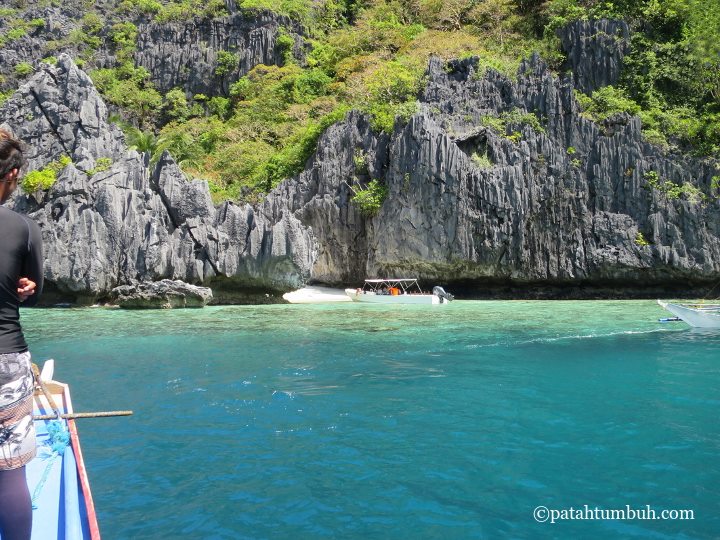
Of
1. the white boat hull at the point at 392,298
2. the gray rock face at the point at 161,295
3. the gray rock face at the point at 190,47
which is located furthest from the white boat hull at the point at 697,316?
the gray rock face at the point at 190,47

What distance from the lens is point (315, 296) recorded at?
3334 centimetres

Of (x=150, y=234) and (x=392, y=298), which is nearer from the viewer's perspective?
(x=150, y=234)

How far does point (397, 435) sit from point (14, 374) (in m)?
5.21

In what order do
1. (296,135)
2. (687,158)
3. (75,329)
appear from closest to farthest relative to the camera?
(75,329), (687,158), (296,135)

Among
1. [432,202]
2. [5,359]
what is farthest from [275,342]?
[432,202]

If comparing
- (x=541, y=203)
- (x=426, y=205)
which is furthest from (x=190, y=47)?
(x=541, y=203)

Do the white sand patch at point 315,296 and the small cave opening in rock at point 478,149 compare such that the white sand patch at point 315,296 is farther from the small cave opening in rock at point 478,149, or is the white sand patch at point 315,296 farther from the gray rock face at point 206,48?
the gray rock face at point 206,48

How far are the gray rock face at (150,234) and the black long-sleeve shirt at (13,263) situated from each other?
85.0 feet

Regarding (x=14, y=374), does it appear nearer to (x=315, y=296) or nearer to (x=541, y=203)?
(x=315, y=296)

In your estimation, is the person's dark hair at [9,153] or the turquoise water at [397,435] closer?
the person's dark hair at [9,153]

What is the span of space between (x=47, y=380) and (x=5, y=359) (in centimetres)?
423

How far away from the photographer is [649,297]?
31828mm

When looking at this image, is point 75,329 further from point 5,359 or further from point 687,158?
point 687,158

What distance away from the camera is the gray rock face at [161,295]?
27.0 m
